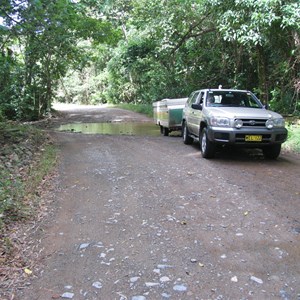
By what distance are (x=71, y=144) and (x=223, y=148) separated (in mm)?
5084

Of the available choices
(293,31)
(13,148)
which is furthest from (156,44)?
(13,148)

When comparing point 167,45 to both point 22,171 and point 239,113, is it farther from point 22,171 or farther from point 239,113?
point 22,171

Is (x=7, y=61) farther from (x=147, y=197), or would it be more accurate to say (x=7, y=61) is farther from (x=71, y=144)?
(x=147, y=197)

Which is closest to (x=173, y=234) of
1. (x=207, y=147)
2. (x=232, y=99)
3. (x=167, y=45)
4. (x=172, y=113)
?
(x=207, y=147)

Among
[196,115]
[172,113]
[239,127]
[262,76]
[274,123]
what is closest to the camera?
[239,127]

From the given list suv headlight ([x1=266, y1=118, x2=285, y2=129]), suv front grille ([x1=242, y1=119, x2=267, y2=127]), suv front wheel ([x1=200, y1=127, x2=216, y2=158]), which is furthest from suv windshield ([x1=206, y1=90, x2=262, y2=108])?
suv front grille ([x1=242, y1=119, x2=267, y2=127])

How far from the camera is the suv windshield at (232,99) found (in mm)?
10195

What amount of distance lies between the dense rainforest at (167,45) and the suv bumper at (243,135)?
14.2ft

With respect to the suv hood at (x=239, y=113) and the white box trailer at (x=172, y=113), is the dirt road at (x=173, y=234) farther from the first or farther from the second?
the white box trailer at (x=172, y=113)

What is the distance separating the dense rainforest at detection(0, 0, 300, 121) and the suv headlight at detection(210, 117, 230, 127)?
14.9 ft

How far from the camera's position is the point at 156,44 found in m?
21.7

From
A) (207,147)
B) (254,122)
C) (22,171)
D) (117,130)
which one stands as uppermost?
(254,122)

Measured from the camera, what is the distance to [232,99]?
10.3 metres

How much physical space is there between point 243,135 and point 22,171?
16.6 feet
